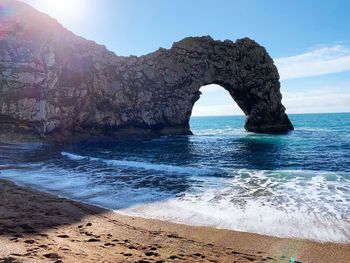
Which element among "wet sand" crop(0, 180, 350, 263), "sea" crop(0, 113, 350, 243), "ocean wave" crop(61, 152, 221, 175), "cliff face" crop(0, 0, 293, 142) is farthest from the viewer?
"cliff face" crop(0, 0, 293, 142)

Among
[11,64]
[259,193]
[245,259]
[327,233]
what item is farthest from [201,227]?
[11,64]

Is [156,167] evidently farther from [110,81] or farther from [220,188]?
[110,81]

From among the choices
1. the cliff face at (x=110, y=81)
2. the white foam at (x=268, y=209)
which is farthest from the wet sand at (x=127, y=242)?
the cliff face at (x=110, y=81)

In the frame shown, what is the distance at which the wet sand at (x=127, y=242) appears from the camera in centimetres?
804

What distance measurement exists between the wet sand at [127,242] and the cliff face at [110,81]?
4270 cm

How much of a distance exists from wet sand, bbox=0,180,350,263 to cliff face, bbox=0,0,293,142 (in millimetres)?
42704

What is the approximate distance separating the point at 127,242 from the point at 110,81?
55027 millimetres

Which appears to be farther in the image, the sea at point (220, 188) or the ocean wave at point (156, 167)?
the ocean wave at point (156, 167)

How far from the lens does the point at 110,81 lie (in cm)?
6203

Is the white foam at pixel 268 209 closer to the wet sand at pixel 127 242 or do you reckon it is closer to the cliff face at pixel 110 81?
the wet sand at pixel 127 242

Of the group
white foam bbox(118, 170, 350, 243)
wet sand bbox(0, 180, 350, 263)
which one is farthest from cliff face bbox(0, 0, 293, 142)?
wet sand bbox(0, 180, 350, 263)

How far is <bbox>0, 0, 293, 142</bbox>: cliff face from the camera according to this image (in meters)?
51.8

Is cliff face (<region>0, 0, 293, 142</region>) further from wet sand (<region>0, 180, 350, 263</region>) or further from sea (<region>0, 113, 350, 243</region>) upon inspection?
wet sand (<region>0, 180, 350, 263</region>)

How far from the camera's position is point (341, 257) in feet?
28.9
